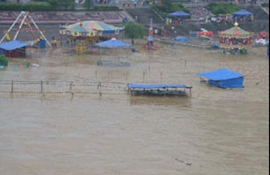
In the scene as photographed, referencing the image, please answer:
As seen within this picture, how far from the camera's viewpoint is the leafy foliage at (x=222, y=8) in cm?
5406

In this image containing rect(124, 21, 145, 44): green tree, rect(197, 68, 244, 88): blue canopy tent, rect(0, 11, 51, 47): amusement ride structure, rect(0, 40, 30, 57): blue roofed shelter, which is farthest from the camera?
rect(124, 21, 145, 44): green tree

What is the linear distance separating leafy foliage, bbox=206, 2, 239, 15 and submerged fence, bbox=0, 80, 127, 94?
2598 cm

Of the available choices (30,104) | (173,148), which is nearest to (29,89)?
(30,104)

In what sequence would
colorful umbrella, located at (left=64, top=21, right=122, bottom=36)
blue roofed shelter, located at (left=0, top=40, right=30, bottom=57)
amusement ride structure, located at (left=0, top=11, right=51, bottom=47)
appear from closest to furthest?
blue roofed shelter, located at (left=0, top=40, right=30, bottom=57) → amusement ride structure, located at (left=0, top=11, right=51, bottom=47) → colorful umbrella, located at (left=64, top=21, right=122, bottom=36)

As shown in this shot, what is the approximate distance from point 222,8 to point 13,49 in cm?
2252

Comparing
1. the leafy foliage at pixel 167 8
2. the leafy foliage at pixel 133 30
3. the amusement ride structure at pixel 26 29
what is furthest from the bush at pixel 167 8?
the amusement ride structure at pixel 26 29

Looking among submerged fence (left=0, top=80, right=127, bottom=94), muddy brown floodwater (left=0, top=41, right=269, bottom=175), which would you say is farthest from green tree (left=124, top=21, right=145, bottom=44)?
submerged fence (left=0, top=80, right=127, bottom=94)

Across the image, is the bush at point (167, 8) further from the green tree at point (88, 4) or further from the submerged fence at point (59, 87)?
the submerged fence at point (59, 87)

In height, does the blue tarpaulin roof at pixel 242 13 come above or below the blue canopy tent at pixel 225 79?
above

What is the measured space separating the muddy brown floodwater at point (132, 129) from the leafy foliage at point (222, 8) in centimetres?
2089

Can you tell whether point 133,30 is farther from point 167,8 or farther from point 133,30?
point 167,8

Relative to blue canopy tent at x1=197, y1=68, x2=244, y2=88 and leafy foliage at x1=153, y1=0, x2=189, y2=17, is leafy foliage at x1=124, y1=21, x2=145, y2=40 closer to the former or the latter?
leafy foliage at x1=153, y1=0, x2=189, y2=17

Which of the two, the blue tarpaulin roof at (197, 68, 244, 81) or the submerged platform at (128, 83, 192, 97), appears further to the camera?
the blue tarpaulin roof at (197, 68, 244, 81)

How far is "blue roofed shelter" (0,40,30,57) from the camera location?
36375 millimetres
